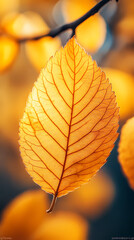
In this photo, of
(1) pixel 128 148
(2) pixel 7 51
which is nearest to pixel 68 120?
(1) pixel 128 148

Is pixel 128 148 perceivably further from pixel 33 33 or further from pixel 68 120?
pixel 33 33

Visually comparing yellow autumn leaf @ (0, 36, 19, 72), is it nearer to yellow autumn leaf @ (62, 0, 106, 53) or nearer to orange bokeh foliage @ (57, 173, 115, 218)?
yellow autumn leaf @ (62, 0, 106, 53)

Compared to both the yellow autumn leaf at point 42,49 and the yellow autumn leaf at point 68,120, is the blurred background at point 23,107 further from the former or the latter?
the yellow autumn leaf at point 68,120

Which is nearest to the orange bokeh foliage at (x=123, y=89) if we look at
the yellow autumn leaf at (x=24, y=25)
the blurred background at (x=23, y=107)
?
the blurred background at (x=23, y=107)

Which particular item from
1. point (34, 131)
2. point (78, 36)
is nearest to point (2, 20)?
point (78, 36)

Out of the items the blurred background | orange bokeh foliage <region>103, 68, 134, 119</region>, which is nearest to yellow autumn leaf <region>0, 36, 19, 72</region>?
the blurred background

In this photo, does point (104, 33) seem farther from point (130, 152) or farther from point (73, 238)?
point (73, 238)

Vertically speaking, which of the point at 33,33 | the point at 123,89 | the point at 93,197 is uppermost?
the point at 33,33

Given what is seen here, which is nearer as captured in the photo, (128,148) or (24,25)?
(128,148)
